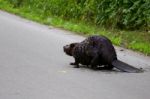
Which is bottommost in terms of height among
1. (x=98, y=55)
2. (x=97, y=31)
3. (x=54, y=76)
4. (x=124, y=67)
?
(x=54, y=76)

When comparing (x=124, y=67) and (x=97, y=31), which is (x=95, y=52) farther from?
(x=97, y=31)

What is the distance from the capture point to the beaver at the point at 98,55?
31.3 ft

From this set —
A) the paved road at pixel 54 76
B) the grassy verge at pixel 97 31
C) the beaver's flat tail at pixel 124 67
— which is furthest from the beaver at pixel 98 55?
the grassy verge at pixel 97 31

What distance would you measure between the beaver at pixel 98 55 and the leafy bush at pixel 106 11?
4.86 meters

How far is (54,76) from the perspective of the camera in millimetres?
9195

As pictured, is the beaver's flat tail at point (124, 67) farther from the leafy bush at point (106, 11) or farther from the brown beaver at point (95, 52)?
the leafy bush at point (106, 11)

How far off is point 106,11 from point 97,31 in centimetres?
135

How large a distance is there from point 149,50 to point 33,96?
487 centimetres

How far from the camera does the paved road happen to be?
26.1ft

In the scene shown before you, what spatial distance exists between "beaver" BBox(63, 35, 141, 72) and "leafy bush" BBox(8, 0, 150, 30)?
15.9 ft

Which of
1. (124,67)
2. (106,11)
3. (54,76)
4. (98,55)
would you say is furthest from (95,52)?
(106,11)

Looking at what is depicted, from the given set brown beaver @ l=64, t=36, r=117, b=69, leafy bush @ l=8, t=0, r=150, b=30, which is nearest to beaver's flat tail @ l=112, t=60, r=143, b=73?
brown beaver @ l=64, t=36, r=117, b=69

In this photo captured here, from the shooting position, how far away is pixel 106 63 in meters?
9.66

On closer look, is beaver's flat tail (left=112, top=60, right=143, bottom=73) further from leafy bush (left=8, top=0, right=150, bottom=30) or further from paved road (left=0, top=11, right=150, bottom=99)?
leafy bush (left=8, top=0, right=150, bottom=30)
